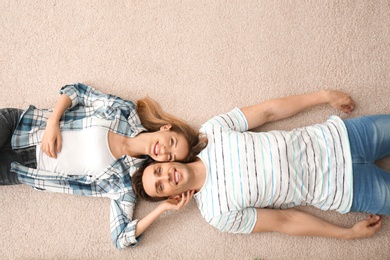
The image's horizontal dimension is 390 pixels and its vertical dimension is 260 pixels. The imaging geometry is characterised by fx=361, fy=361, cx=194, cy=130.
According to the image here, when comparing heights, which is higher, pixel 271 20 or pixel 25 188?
pixel 271 20

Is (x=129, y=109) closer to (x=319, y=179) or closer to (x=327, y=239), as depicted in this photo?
(x=319, y=179)

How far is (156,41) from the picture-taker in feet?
5.15

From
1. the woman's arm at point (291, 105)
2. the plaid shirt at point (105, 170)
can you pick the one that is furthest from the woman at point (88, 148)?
the woman's arm at point (291, 105)

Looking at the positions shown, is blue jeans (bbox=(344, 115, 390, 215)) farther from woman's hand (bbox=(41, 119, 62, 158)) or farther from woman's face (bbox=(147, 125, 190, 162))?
woman's hand (bbox=(41, 119, 62, 158))

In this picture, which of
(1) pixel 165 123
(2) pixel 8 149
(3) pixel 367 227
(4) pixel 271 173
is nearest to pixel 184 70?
(1) pixel 165 123

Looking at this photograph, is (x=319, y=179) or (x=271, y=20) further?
(x=271, y=20)

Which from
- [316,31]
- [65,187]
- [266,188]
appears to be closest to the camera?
[266,188]

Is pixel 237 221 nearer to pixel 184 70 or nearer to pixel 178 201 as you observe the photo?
pixel 178 201

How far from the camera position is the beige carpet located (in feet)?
4.70

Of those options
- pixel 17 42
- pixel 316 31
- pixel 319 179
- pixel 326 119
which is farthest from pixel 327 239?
pixel 17 42

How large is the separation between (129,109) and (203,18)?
1.70 feet

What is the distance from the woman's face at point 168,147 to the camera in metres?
1.29

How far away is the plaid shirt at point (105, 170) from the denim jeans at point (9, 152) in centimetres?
3

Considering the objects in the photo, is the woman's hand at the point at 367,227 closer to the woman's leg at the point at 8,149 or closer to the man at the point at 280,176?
the man at the point at 280,176
